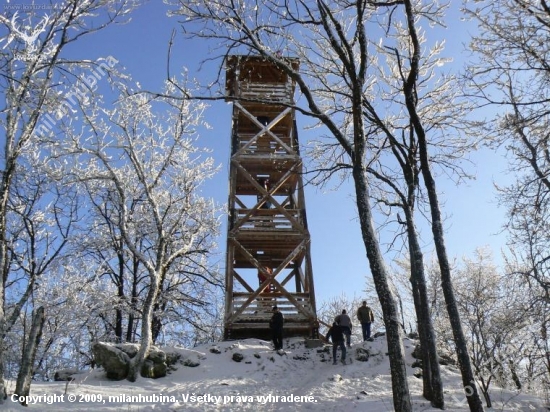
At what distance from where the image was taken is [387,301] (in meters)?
5.93

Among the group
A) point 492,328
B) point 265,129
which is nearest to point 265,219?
point 265,129

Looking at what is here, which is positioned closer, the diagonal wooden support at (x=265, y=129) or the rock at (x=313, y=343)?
the rock at (x=313, y=343)

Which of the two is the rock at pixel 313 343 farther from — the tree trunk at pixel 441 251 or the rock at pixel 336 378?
the tree trunk at pixel 441 251

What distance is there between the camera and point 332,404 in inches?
328

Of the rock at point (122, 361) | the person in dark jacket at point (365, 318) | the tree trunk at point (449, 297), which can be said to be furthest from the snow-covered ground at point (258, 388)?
the tree trunk at point (449, 297)

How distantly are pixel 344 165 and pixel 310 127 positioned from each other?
3026mm

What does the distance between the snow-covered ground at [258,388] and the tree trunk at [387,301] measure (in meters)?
2.57

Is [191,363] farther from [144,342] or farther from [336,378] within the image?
[336,378]

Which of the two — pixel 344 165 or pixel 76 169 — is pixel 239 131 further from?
pixel 344 165

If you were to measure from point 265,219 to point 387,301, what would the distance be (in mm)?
9282

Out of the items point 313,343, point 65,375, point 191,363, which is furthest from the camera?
point 313,343

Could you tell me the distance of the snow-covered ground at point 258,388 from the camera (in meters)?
7.91

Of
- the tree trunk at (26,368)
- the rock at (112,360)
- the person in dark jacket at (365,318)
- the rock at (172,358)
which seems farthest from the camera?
the person in dark jacket at (365,318)

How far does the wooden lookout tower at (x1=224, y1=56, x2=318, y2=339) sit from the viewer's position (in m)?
13.8
